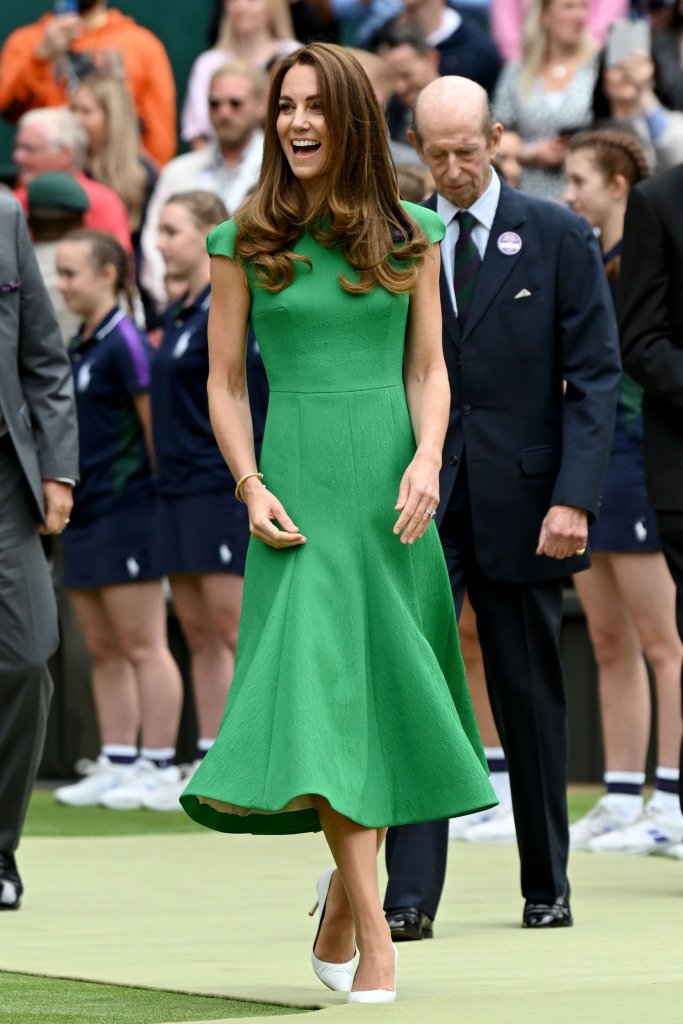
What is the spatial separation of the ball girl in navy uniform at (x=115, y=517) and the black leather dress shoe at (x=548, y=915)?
12.2 ft

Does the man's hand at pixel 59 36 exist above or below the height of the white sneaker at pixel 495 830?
above

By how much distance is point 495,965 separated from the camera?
527cm

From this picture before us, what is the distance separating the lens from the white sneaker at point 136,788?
9.49 m

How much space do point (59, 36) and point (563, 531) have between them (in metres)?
7.96

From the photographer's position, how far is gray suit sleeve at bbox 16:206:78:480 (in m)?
6.49

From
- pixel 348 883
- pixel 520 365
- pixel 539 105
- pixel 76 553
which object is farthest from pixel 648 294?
pixel 539 105

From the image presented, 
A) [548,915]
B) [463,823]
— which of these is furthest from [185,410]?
[548,915]

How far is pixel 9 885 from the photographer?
6465 mm

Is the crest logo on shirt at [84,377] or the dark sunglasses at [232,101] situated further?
the dark sunglasses at [232,101]

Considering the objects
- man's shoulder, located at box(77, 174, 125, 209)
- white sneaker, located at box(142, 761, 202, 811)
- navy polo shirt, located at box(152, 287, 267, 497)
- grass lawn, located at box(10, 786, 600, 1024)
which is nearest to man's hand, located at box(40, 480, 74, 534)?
grass lawn, located at box(10, 786, 600, 1024)

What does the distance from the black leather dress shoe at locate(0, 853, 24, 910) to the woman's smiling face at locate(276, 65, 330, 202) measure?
2.53 m

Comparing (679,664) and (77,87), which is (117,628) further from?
(77,87)

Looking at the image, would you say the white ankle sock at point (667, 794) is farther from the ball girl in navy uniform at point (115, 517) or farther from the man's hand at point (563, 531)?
the ball girl in navy uniform at point (115, 517)

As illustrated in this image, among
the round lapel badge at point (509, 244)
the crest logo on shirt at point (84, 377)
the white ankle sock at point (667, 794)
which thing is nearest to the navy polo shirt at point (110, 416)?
the crest logo on shirt at point (84, 377)
